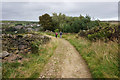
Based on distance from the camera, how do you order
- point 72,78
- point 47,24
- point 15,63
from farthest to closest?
1. point 47,24
2. point 15,63
3. point 72,78

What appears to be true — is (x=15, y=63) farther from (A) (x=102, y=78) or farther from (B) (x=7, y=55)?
(A) (x=102, y=78)

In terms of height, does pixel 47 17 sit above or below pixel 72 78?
above

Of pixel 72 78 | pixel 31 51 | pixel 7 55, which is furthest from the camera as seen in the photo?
pixel 31 51

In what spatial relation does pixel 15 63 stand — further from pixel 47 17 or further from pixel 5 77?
pixel 47 17

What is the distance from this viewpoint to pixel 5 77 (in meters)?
4.26

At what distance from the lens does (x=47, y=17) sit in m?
41.1

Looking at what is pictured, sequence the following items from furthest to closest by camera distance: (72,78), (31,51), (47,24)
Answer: (47,24) < (31,51) < (72,78)

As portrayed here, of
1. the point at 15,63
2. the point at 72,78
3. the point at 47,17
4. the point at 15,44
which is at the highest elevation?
the point at 47,17

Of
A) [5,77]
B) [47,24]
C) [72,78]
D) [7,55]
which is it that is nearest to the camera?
[5,77]

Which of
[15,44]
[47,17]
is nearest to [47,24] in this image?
[47,17]

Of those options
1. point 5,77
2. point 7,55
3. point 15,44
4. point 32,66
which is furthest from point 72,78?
point 15,44

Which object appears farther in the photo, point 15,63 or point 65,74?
point 15,63

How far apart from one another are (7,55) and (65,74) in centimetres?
378

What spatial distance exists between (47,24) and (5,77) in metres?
36.8
